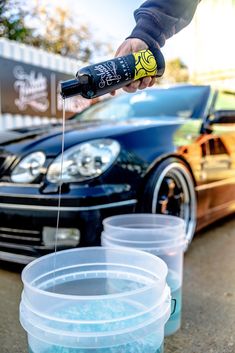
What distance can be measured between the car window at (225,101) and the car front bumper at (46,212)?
5.43 ft

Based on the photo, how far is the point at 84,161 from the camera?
7.05ft

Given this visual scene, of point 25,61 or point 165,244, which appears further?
point 25,61

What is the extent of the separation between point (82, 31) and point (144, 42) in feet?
62.0

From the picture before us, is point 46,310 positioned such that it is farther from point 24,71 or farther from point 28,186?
point 24,71

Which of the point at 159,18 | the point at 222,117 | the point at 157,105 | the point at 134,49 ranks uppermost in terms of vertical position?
the point at 159,18

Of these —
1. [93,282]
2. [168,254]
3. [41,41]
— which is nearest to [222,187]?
[168,254]

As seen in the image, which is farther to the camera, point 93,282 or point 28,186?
point 28,186

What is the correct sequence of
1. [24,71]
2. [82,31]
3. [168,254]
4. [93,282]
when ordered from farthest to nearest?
[82,31], [24,71], [168,254], [93,282]

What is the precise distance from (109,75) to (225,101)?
8.29 ft

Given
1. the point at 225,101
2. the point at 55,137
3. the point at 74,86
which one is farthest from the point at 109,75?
the point at 225,101

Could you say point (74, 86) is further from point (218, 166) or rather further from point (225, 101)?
point (225, 101)

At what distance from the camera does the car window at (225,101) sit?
343 centimetres

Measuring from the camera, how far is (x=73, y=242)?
2086 mm

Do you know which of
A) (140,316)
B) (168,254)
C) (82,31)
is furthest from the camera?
(82,31)
